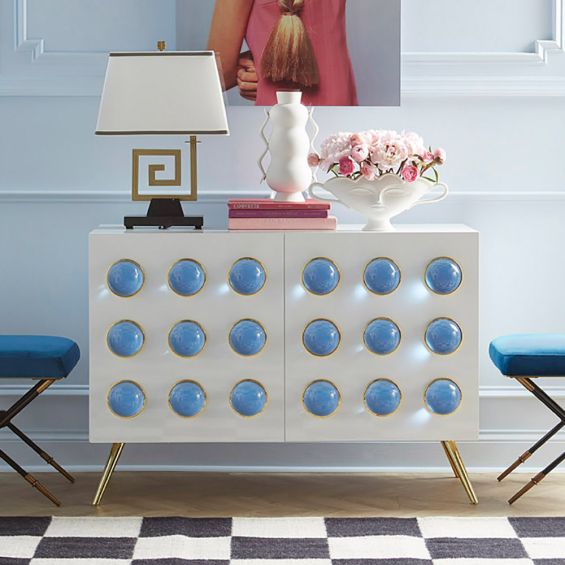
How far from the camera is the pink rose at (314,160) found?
3244 millimetres

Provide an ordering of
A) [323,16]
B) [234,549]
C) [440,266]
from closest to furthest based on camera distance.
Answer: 1. [234,549]
2. [440,266]
3. [323,16]

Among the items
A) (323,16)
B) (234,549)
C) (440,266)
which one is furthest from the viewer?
(323,16)

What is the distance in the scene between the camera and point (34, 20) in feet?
11.6

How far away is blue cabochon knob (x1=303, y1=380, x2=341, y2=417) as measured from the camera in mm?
3141

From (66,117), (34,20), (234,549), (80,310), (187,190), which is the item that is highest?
(34,20)

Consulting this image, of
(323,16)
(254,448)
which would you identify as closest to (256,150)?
(323,16)

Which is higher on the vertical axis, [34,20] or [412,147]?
[34,20]

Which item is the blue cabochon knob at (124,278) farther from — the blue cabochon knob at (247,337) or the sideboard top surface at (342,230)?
the blue cabochon knob at (247,337)

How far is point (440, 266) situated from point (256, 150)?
33.1 inches

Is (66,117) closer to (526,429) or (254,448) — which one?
(254,448)

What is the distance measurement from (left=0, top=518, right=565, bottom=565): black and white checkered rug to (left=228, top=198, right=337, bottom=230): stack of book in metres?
0.88

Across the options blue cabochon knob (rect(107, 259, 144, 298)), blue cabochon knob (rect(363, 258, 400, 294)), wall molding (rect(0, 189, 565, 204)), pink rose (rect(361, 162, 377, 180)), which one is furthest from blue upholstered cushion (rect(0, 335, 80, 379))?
pink rose (rect(361, 162, 377, 180))

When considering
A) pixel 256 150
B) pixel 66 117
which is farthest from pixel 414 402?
pixel 66 117

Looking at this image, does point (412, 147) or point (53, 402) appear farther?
point (53, 402)
